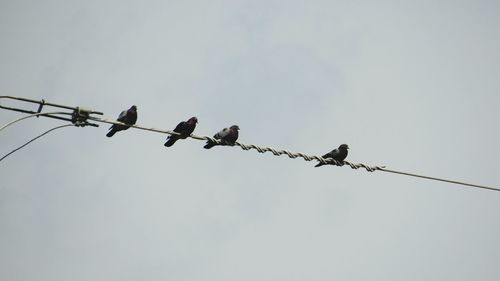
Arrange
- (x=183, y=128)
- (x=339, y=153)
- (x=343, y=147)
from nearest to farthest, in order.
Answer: (x=183, y=128) → (x=339, y=153) → (x=343, y=147)

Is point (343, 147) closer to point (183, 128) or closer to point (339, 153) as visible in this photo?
point (339, 153)

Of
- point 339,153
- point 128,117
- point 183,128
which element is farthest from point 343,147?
point 128,117

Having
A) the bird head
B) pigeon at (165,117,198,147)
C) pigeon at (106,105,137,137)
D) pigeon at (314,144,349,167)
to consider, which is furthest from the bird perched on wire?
the bird head

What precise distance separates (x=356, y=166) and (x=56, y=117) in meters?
5.96

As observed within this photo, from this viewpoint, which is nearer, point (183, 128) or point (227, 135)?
point (227, 135)

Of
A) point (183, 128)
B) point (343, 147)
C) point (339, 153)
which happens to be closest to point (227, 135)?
point (183, 128)

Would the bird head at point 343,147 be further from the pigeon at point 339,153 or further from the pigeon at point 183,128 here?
the pigeon at point 183,128

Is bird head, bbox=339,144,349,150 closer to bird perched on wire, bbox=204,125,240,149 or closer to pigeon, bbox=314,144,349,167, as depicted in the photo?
pigeon, bbox=314,144,349,167

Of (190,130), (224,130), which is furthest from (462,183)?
(190,130)

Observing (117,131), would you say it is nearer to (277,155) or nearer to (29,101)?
(277,155)

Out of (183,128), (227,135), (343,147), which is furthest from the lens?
(343,147)

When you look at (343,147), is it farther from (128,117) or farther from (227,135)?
(128,117)

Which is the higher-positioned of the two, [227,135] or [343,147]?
[343,147]

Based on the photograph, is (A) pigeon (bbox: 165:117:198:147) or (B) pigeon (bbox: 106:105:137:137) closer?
(B) pigeon (bbox: 106:105:137:137)
